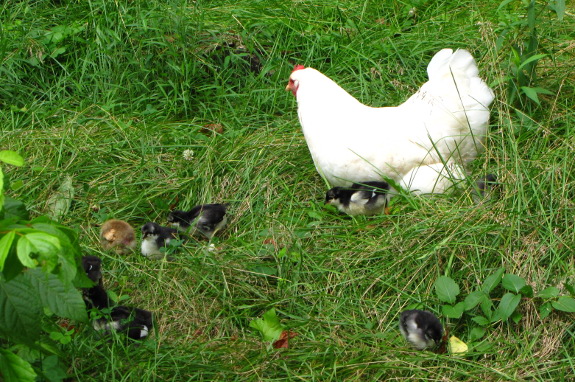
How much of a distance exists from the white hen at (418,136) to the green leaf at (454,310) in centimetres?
87

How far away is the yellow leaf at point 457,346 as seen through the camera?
9.97 feet

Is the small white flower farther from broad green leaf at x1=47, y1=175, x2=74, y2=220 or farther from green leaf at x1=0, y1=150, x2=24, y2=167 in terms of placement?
green leaf at x1=0, y1=150, x2=24, y2=167

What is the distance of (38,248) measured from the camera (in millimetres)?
1725

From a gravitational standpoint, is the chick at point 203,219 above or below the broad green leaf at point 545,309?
below

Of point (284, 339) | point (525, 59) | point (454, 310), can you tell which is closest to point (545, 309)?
point (454, 310)

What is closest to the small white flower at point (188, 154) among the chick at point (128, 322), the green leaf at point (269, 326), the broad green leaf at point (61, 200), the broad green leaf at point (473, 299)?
the broad green leaf at point (61, 200)

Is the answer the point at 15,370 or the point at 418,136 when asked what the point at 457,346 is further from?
the point at 15,370

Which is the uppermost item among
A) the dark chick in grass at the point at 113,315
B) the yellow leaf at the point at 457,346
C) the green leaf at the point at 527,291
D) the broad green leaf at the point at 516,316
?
the green leaf at the point at 527,291

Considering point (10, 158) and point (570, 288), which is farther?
point (570, 288)

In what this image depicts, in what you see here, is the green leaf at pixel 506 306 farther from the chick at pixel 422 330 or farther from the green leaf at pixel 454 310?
the chick at pixel 422 330

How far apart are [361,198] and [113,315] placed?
1.36 m

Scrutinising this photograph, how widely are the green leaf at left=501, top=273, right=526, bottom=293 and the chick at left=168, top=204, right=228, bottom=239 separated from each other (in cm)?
148

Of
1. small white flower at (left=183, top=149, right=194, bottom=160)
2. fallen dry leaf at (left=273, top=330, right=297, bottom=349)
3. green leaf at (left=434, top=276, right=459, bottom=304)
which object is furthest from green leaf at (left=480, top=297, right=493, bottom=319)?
small white flower at (left=183, top=149, right=194, bottom=160)

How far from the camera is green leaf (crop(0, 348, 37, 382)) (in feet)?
7.02
